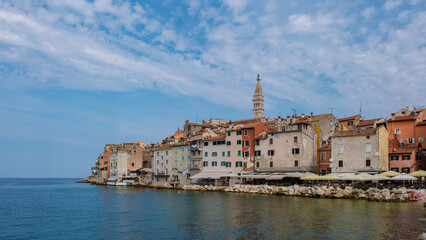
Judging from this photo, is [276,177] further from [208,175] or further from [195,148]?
[195,148]

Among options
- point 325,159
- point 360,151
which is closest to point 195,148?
point 325,159

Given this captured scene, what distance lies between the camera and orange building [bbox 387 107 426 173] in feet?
173

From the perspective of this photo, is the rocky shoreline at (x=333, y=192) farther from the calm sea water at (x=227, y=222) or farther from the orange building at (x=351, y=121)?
the orange building at (x=351, y=121)

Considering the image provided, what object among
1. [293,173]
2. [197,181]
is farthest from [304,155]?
[197,181]

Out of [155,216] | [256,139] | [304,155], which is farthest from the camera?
[256,139]

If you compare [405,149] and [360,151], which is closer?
[360,151]

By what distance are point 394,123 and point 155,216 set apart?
4393cm

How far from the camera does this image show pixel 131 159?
10506 centimetres

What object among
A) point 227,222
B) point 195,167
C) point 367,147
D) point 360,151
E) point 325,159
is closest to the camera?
point 227,222

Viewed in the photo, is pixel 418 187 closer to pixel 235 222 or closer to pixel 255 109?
pixel 235 222

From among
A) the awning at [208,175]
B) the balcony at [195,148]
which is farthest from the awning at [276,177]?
the balcony at [195,148]

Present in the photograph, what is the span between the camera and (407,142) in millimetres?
58250

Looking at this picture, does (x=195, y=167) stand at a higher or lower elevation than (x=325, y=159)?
lower

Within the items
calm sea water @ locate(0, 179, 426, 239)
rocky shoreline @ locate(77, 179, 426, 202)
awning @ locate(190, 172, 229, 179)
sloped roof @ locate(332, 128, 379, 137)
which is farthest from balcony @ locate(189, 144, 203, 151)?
calm sea water @ locate(0, 179, 426, 239)
